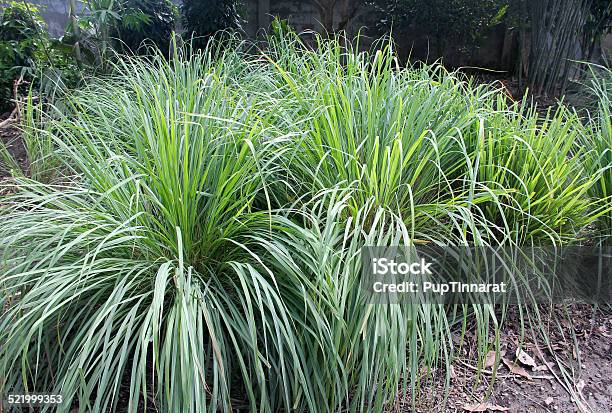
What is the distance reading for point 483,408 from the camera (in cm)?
161

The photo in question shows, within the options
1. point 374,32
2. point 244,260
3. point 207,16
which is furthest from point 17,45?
point 374,32

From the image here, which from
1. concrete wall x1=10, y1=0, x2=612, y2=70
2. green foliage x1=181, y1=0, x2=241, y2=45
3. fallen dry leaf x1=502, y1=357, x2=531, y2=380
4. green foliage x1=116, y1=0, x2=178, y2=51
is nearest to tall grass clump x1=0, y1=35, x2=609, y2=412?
fallen dry leaf x1=502, y1=357, x2=531, y2=380

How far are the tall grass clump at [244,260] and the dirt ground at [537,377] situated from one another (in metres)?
0.10

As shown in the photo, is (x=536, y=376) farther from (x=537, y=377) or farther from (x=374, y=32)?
(x=374, y=32)

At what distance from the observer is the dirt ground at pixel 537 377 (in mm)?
1620

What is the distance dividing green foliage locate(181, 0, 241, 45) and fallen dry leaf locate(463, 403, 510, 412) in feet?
13.7

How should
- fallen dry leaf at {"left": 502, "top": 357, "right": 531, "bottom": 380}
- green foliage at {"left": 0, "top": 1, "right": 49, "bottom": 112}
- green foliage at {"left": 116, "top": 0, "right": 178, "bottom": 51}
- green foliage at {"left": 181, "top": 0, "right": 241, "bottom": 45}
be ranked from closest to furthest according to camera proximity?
fallen dry leaf at {"left": 502, "top": 357, "right": 531, "bottom": 380} → green foliage at {"left": 0, "top": 1, "right": 49, "bottom": 112} → green foliage at {"left": 116, "top": 0, "right": 178, "bottom": 51} → green foliage at {"left": 181, "top": 0, "right": 241, "bottom": 45}

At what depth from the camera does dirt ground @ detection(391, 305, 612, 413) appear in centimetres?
162

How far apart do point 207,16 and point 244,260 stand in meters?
3.99

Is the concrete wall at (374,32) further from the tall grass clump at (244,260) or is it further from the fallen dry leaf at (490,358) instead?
the fallen dry leaf at (490,358)

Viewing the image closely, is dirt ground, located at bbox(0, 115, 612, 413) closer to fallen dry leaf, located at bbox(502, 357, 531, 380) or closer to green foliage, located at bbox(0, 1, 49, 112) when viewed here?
fallen dry leaf, located at bbox(502, 357, 531, 380)

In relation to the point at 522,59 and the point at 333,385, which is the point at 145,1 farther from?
the point at 333,385

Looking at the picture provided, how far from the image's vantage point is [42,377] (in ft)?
5.03

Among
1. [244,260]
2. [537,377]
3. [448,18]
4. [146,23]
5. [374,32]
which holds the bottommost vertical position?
[537,377]
